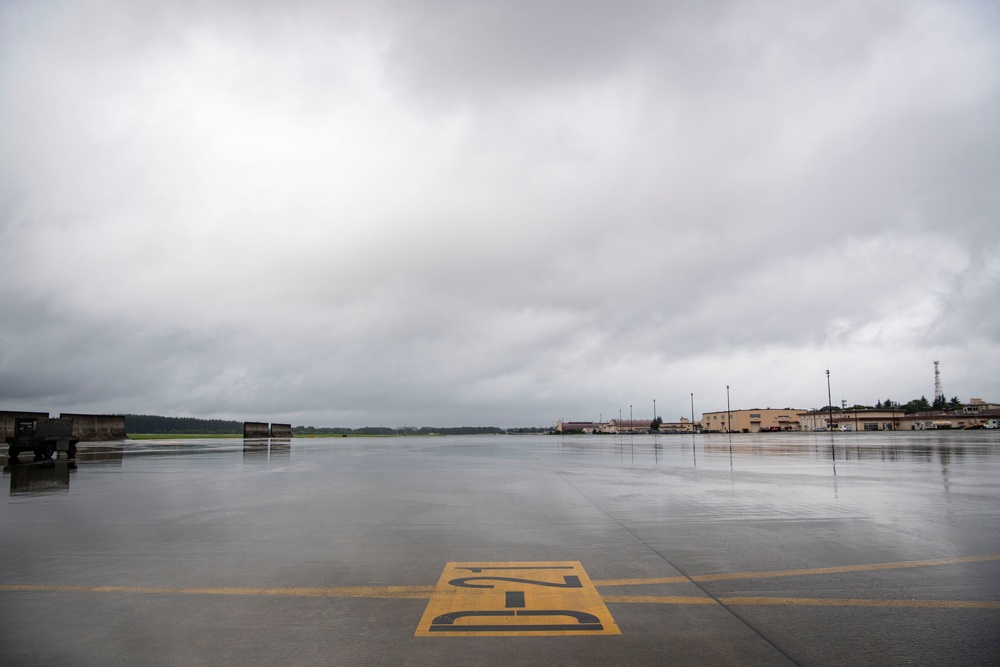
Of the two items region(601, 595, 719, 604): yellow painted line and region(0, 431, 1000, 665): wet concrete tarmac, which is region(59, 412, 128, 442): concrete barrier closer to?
region(0, 431, 1000, 665): wet concrete tarmac

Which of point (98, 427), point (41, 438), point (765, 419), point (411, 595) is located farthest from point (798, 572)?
point (765, 419)

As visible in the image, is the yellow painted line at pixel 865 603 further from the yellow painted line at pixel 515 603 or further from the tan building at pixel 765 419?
the tan building at pixel 765 419

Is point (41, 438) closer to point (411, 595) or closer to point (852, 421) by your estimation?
point (411, 595)

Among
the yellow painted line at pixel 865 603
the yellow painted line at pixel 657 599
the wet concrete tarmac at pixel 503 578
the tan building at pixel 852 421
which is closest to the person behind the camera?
the wet concrete tarmac at pixel 503 578

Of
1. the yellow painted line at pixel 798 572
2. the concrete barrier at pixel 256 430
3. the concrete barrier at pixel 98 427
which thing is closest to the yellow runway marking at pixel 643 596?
the yellow painted line at pixel 798 572

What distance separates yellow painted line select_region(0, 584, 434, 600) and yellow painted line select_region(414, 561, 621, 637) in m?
0.35

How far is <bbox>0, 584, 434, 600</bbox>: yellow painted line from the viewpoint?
241 inches

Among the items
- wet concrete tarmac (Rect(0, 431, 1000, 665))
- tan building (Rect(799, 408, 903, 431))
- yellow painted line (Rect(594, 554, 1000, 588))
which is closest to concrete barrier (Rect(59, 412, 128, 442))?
wet concrete tarmac (Rect(0, 431, 1000, 665))

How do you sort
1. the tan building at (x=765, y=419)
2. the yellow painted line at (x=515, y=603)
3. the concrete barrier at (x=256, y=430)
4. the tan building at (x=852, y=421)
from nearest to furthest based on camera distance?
the yellow painted line at (x=515, y=603) < the concrete barrier at (x=256, y=430) < the tan building at (x=852, y=421) < the tan building at (x=765, y=419)

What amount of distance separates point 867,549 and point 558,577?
15.4ft

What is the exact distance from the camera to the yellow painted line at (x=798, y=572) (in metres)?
6.52

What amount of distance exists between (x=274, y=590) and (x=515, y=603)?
8.98 feet

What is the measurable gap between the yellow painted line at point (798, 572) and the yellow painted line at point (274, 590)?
2.14 m

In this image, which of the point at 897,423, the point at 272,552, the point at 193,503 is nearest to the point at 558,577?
A: the point at 272,552
